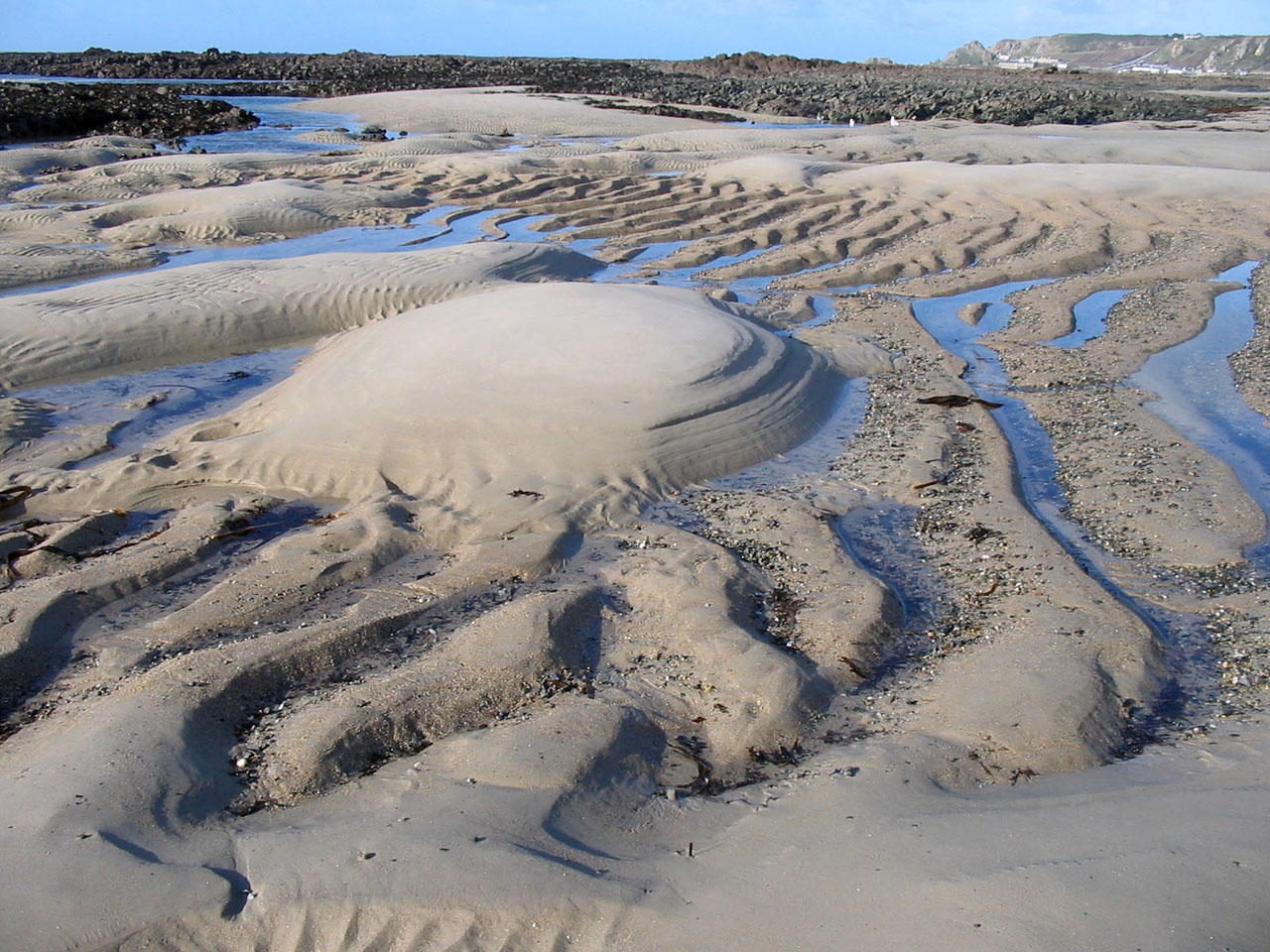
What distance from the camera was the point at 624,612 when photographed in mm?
3988

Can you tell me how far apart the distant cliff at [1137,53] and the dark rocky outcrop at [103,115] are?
70186mm

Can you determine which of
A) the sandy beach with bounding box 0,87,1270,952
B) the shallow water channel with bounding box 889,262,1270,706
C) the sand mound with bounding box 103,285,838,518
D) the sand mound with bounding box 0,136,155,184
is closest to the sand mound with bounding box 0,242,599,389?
the sandy beach with bounding box 0,87,1270,952

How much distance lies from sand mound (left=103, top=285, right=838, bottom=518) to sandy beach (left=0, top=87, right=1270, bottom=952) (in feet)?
0.10

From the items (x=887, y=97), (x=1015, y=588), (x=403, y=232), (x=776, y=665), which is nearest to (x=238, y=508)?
(x=776, y=665)

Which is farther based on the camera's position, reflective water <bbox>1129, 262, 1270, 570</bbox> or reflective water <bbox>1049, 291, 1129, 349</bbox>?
reflective water <bbox>1049, 291, 1129, 349</bbox>

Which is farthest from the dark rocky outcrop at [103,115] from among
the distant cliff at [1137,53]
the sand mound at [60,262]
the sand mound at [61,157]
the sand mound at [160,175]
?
the distant cliff at [1137,53]

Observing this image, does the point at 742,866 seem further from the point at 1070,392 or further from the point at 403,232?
the point at 403,232

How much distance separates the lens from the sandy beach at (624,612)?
2328mm

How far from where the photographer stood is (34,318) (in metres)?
7.48

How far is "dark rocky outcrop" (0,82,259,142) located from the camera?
851 inches

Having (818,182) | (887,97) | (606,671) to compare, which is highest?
(887,97)

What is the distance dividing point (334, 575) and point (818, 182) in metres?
12.4

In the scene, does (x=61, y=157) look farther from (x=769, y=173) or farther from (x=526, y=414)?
(x=526, y=414)

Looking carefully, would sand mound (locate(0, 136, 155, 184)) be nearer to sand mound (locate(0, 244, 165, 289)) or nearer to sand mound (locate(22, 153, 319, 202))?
sand mound (locate(22, 153, 319, 202))
